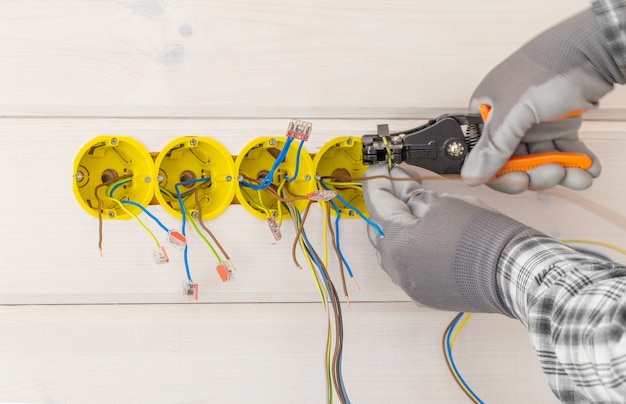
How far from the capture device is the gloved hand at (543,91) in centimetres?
67

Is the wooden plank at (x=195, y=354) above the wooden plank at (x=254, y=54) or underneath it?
underneath

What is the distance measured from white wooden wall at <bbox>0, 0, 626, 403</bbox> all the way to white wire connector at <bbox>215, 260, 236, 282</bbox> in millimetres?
17

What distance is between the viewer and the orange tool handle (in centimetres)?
69

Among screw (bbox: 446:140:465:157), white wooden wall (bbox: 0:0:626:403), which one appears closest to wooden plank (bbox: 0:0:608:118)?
white wooden wall (bbox: 0:0:626:403)

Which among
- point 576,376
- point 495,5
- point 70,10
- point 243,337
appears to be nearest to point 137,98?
point 70,10

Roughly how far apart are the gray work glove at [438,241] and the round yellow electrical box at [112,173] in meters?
0.29

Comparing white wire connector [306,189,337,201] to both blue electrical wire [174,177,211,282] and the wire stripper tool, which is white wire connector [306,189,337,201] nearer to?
the wire stripper tool

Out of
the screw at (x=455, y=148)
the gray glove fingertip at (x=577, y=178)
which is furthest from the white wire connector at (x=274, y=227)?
the gray glove fingertip at (x=577, y=178)

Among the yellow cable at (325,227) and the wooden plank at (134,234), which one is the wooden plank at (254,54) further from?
the yellow cable at (325,227)

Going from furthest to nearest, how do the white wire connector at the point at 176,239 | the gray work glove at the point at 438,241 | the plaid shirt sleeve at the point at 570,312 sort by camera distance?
the white wire connector at the point at 176,239, the gray work glove at the point at 438,241, the plaid shirt sleeve at the point at 570,312

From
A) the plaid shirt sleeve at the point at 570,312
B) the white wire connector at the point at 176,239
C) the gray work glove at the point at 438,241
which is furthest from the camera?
A: the white wire connector at the point at 176,239

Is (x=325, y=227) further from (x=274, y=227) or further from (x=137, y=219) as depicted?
(x=137, y=219)

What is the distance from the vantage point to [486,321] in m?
0.80

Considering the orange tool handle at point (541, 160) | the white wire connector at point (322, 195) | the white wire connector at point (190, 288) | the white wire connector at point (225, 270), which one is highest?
the orange tool handle at point (541, 160)
